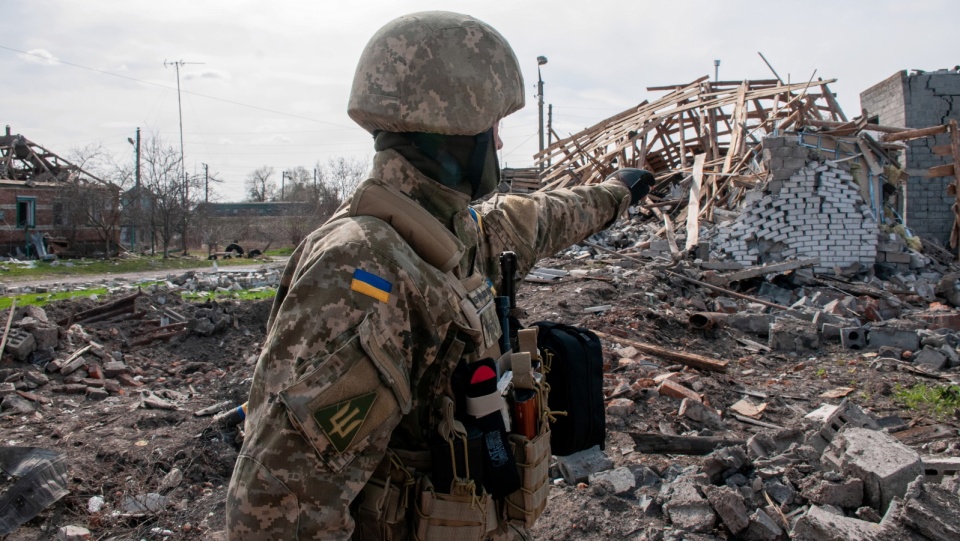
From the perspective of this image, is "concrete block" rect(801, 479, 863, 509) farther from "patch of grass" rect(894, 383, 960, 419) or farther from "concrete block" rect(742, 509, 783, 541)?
"patch of grass" rect(894, 383, 960, 419)

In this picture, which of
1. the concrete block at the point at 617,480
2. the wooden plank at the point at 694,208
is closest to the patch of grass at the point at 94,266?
the wooden plank at the point at 694,208

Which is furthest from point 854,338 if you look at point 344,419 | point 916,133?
point 344,419

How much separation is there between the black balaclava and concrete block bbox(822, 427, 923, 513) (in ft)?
10.2

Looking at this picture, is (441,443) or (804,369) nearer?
(441,443)

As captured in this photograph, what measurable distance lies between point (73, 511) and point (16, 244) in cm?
2537

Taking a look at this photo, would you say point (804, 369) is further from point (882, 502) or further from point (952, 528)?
point (952, 528)

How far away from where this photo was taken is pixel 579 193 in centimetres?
262

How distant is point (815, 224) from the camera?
42.0 feet

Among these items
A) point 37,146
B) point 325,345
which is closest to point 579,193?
point 325,345

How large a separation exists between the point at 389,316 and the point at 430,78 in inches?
25.9

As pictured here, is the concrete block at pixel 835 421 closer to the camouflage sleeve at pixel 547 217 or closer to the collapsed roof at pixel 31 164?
the camouflage sleeve at pixel 547 217

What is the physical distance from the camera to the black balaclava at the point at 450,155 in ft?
5.72

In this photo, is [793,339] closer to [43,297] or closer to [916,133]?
[916,133]

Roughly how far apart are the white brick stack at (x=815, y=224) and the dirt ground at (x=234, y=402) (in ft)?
10.2
